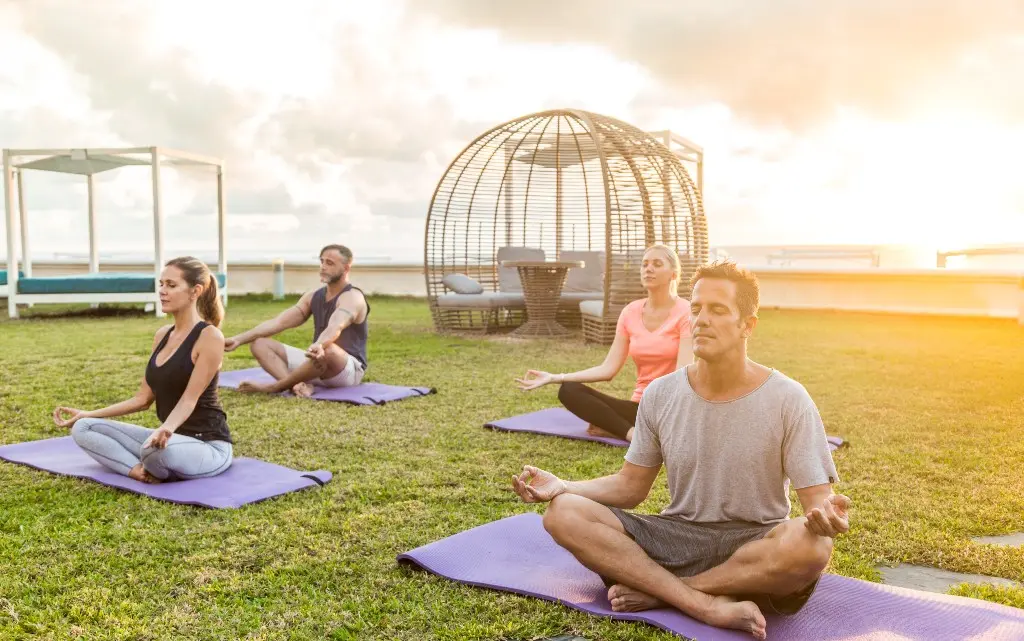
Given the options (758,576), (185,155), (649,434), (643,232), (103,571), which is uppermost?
(185,155)

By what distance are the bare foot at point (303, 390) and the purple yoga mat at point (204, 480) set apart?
5.88 feet

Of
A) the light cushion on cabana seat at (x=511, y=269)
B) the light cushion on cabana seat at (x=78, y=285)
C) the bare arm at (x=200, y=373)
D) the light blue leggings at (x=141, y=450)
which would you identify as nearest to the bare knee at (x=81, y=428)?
the light blue leggings at (x=141, y=450)

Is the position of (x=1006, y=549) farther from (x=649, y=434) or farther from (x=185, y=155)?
(x=185, y=155)

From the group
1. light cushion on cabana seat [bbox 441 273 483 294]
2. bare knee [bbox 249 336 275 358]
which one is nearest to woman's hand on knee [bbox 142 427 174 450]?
bare knee [bbox 249 336 275 358]

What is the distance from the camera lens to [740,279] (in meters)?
2.33

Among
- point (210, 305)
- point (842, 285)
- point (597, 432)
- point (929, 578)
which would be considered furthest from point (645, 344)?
point (842, 285)

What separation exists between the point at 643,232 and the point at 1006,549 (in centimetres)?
677

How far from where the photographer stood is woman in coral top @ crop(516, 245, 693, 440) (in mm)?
4598

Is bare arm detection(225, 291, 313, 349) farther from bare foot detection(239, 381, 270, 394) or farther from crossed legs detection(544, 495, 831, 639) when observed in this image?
crossed legs detection(544, 495, 831, 639)

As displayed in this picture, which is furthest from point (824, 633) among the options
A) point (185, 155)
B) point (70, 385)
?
point (185, 155)

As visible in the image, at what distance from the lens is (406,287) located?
16.5 m

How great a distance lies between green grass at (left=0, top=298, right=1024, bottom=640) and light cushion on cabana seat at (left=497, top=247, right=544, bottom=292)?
13.2 feet

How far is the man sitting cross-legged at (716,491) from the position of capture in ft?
7.45

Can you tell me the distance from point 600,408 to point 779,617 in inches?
93.9
